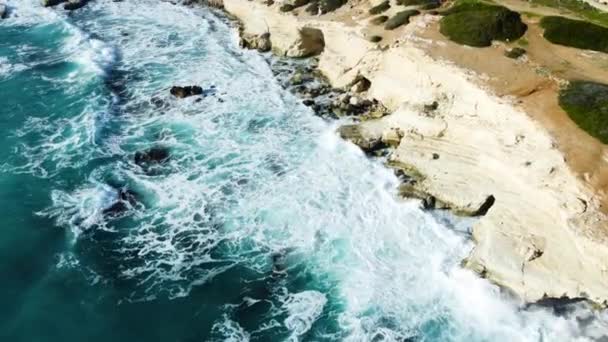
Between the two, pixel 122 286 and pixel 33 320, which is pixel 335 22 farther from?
pixel 33 320

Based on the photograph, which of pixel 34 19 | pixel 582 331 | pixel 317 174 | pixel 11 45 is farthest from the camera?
pixel 34 19

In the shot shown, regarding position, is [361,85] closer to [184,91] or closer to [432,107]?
[432,107]

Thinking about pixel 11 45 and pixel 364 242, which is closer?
pixel 364 242

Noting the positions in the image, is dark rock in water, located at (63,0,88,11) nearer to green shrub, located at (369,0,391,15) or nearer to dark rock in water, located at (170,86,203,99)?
dark rock in water, located at (170,86,203,99)

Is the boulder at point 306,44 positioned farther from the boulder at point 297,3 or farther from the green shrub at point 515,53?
the green shrub at point 515,53

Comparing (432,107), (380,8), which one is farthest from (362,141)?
(380,8)

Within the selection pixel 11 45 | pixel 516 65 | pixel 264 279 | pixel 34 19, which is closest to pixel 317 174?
pixel 264 279
